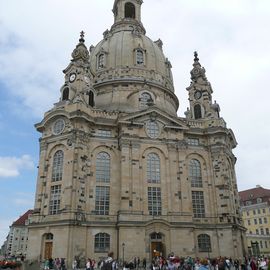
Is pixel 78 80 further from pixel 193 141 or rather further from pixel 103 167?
pixel 193 141

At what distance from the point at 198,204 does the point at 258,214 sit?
113ft

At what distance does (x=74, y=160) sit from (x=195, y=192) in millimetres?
15718

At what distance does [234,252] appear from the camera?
40094 mm

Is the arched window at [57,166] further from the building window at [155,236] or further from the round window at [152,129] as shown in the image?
the building window at [155,236]

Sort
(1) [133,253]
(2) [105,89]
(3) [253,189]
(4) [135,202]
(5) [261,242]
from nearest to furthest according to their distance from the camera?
1. (1) [133,253]
2. (4) [135,202]
3. (2) [105,89]
4. (5) [261,242]
5. (3) [253,189]

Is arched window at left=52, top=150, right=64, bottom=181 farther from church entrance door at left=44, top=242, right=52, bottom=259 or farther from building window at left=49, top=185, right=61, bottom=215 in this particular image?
church entrance door at left=44, top=242, right=52, bottom=259

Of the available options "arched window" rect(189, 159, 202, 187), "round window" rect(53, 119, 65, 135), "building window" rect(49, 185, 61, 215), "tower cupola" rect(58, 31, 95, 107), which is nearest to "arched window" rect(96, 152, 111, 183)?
"building window" rect(49, 185, 61, 215)

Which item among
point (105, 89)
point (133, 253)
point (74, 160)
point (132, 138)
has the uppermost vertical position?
point (105, 89)

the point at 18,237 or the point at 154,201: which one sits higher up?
the point at 18,237

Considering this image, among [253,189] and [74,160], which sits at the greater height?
[253,189]

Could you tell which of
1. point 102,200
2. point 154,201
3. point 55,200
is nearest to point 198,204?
point 154,201

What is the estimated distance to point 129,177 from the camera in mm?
40250

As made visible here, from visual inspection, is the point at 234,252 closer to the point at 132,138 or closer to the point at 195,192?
the point at 195,192

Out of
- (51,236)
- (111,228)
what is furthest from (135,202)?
(51,236)
